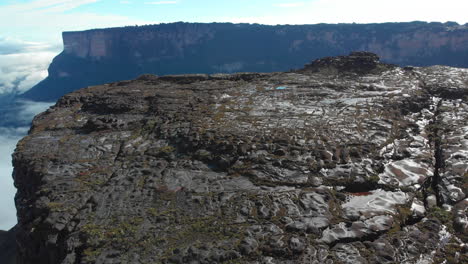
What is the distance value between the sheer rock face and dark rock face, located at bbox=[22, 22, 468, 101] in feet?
219

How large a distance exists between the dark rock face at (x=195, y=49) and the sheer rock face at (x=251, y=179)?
6685cm

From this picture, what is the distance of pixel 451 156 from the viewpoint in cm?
758

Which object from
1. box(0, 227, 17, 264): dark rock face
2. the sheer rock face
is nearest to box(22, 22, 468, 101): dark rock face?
box(0, 227, 17, 264): dark rock face

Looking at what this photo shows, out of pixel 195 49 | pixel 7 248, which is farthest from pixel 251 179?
pixel 195 49

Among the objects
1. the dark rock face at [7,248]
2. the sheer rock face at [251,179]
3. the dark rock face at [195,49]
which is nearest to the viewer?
the sheer rock face at [251,179]

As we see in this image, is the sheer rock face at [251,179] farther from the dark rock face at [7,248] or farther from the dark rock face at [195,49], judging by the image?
the dark rock face at [195,49]

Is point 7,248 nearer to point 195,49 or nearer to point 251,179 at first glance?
point 251,179

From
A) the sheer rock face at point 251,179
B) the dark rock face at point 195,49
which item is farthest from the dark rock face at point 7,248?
the dark rock face at point 195,49

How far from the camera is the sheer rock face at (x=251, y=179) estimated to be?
5.08m

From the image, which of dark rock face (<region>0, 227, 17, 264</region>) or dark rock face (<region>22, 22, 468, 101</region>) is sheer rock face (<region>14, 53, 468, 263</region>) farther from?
dark rock face (<region>22, 22, 468, 101</region>)

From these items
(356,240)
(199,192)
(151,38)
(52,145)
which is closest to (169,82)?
(52,145)

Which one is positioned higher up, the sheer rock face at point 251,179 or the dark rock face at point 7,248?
the sheer rock face at point 251,179

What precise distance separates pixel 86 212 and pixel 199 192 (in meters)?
1.92

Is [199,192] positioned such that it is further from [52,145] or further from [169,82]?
[169,82]
